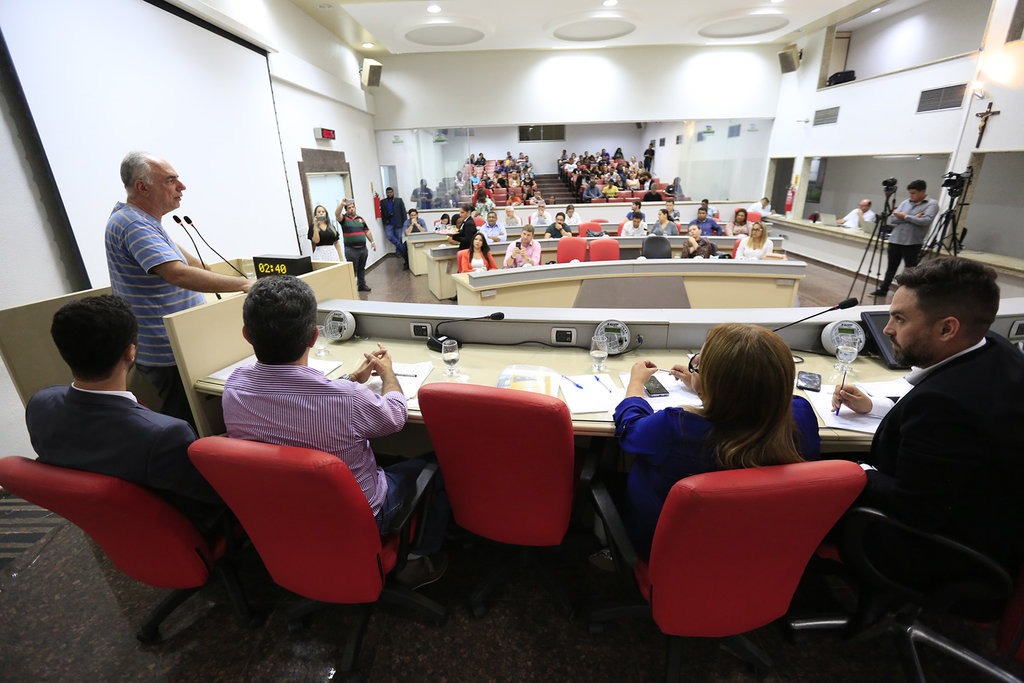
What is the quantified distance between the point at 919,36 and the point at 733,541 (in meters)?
10.7

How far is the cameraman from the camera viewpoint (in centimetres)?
552

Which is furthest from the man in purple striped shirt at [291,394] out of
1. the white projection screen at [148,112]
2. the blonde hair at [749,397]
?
the white projection screen at [148,112]

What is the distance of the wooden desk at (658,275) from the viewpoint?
432cm

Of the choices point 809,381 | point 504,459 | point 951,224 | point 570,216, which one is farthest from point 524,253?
point 951,224

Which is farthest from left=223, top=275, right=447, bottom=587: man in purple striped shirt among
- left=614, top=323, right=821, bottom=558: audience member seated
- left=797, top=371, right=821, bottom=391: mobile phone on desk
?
left=797, top=371, right=821, bottom=391: mobile phone on desk

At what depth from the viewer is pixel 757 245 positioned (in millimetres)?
5285

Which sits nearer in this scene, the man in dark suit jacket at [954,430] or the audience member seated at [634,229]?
the man in dark suit jacket at [954,430]

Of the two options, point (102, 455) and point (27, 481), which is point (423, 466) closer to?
point (102, 455)

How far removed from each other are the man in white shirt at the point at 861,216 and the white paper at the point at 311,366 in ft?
29.4

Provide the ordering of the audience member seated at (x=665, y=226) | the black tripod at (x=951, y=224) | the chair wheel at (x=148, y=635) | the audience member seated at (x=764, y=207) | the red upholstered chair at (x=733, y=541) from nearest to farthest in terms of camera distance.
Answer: the red upholstered chair at (x=733, y=541) < the chair wheel at (x=148, y=635) < the black tripod at (x=951, y=224) < the audience member seated at (x=665, y=226) < the audience member seated at (x=764, y=207)

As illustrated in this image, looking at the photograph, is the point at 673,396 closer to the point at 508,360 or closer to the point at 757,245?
the point at 508,360

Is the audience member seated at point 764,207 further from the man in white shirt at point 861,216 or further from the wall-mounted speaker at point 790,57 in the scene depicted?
the wall-mounted speaker at point 790,57

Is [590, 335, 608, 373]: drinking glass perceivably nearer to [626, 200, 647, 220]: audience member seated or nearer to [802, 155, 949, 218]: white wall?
[626, 200, 647, 220]: audience member seated

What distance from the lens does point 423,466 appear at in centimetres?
168
